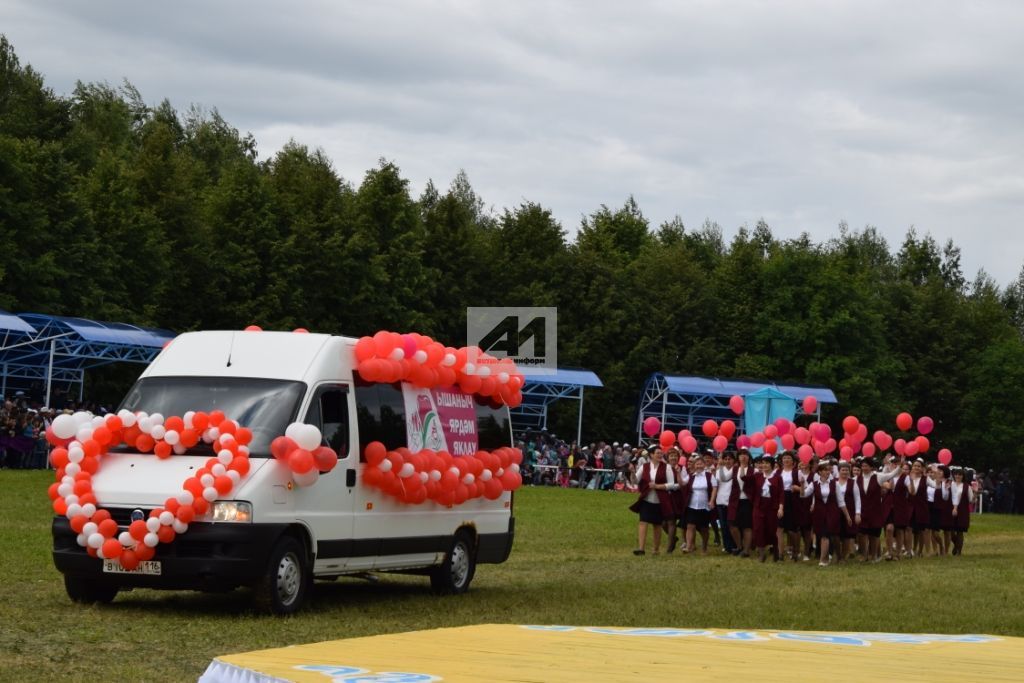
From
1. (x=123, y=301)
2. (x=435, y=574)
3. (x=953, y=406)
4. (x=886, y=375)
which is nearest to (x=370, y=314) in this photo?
(x=123, y=301)

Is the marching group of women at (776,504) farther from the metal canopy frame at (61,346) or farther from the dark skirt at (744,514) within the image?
A: the metal canopy frame at (61,346)

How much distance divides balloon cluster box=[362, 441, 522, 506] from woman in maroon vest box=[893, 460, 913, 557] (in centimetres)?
1239

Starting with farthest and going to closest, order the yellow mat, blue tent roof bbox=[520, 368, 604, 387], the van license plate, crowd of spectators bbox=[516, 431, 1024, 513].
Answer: blue tent roof bbox=[520, 368, 604, 387] < crowd of spectators bbox=[516, 431, 1024, 513] < the van license plate < the yellow mat

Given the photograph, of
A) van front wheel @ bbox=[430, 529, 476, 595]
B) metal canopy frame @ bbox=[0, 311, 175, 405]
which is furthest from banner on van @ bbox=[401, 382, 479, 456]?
metal canopy frame @ bbox=[0, 311, 175, 405]

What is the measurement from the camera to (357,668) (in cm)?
798

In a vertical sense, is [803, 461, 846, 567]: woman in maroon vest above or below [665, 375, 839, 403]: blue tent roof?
below

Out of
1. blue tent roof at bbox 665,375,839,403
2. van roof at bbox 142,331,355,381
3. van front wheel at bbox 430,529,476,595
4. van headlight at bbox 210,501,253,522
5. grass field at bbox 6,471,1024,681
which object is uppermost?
blue tent roof at bbox 665,375,839,403

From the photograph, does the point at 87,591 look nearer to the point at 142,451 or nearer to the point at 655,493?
the point at 142,451

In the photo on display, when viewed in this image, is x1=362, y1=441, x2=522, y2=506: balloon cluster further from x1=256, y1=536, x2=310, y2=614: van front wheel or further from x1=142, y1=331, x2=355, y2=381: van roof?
x1=256, y1=536, x2=310, y2=614: van front wheel

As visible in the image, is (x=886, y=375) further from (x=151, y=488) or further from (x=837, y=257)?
(x=151, y=488)

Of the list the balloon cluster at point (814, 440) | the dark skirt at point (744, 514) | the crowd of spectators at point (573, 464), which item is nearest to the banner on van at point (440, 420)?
the dark skirt at point (744, 514)

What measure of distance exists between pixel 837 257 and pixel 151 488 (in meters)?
74.3

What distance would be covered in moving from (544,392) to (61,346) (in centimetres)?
2240

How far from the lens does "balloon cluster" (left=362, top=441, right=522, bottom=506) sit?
53.6ft
